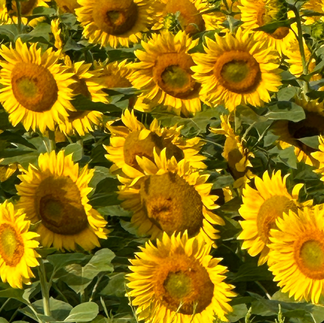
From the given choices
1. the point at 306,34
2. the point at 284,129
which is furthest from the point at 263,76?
the point at 306,34

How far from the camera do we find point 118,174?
2.85 meters

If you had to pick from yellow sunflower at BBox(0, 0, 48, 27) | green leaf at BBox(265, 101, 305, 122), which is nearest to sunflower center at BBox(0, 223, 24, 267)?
green leaf at BBox(265, 101, 305, 122)

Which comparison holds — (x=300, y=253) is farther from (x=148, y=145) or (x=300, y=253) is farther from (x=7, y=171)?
(x=7, y=171)

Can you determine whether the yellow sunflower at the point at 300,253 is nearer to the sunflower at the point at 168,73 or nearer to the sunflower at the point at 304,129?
the sunflower at the point at 304,129

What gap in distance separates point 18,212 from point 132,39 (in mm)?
1798

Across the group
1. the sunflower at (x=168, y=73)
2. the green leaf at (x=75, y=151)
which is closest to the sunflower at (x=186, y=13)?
the sunflower at (x=168, y=73)

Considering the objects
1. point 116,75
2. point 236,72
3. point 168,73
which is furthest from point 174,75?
point 116,75

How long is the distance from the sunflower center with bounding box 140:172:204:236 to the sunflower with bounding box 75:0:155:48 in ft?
4.74

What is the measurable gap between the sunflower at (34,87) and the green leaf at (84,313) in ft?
2.32

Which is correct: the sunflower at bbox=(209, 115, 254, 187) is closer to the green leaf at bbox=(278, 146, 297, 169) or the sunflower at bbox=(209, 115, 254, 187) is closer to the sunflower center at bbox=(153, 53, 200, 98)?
the green leaf at bbox=(278, 146, 297, 169)

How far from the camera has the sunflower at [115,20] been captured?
392 centimetres

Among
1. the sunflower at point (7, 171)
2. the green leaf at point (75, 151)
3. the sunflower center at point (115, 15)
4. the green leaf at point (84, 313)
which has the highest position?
the sunflower center at point (115, 15)

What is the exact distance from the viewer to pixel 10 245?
2506mm

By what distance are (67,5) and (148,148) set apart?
2.17 metres
